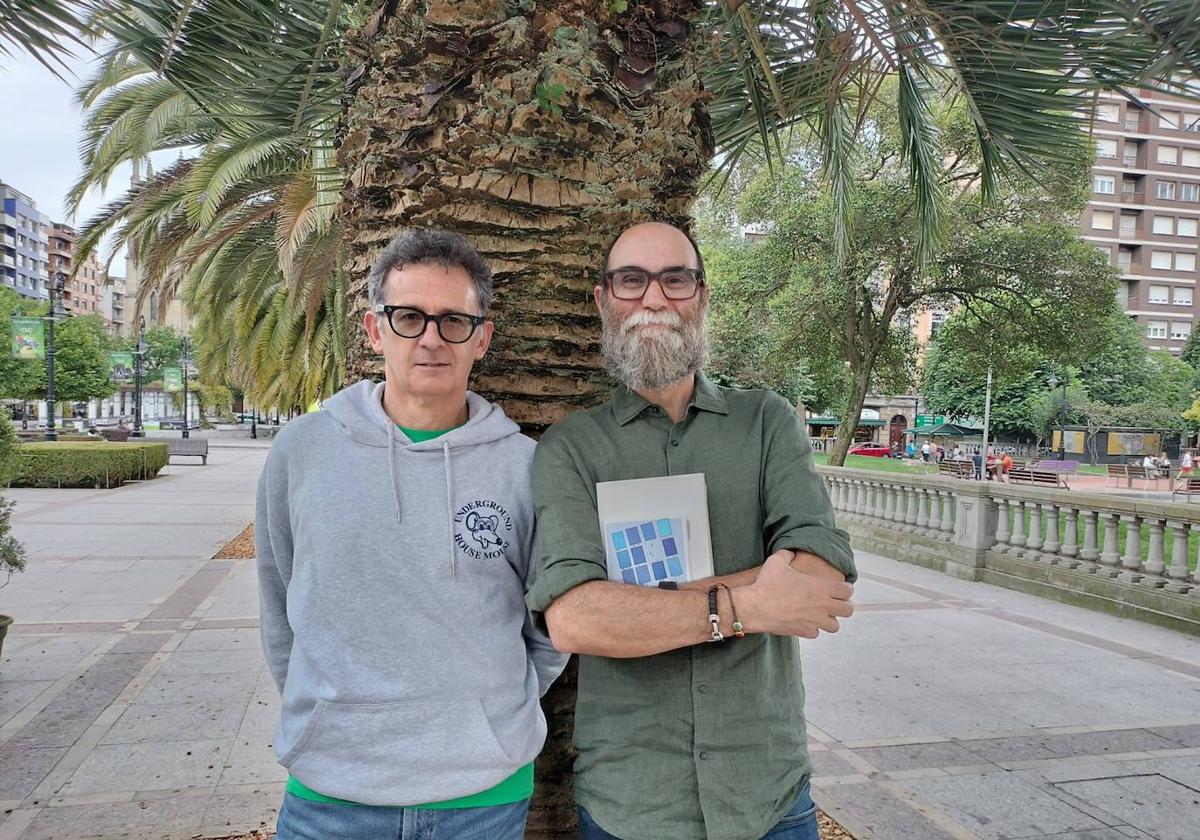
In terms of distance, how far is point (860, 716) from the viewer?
16.5 ft

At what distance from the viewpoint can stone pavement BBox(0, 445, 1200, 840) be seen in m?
3.62

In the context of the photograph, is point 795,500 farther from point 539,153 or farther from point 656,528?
point 539,153

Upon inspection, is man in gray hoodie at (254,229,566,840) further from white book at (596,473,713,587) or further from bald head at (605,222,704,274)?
bald head at (605,222,704,274)

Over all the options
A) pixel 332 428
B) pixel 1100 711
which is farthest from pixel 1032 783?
pixel 332 428

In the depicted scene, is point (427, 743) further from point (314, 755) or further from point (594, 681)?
point (594, 681)

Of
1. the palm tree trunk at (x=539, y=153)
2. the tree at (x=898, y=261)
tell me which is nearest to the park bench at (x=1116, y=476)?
the tree at (x=898, y=261)

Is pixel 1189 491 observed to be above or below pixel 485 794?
below

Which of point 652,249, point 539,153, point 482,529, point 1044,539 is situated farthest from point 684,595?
point 1044,539

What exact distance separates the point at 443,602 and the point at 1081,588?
8.88 meters

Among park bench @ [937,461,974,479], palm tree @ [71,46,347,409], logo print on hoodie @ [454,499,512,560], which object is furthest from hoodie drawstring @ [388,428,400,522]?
park bench @ [937,461,974,479]

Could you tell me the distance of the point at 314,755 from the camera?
1.62 m

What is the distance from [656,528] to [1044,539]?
9.27 m

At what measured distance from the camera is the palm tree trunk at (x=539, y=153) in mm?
2225

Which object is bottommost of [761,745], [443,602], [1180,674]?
[1180,674]
